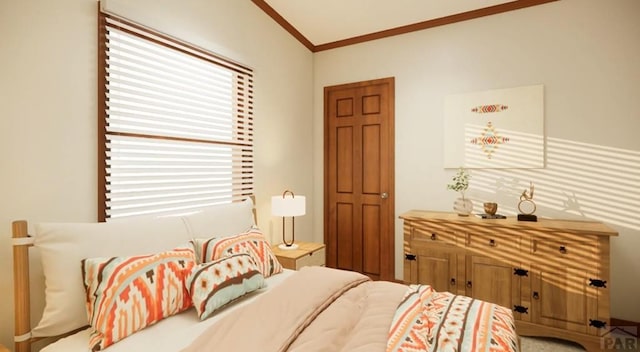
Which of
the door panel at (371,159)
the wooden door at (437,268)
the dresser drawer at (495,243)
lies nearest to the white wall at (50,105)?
the door panel at (371,159)

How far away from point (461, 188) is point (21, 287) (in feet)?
10.4

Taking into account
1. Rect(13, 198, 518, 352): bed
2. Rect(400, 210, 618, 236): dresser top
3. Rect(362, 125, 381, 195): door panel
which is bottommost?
Rect(13, 198, 518, 352): bed

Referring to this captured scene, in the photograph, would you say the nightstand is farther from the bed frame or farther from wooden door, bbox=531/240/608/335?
wooden door, bbox=531/240/608/335

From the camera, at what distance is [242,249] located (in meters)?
2.01

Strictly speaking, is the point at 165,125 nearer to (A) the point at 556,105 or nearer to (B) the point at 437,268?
(B) the point at 437,268

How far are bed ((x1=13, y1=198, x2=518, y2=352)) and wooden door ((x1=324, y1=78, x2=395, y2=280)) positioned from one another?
1852 mm

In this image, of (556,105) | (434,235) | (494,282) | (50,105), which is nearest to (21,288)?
(50,105)

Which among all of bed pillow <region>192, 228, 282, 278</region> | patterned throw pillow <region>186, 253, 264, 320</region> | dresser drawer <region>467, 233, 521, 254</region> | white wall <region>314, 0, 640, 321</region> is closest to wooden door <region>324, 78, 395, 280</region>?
white wall <region>314, 0, 640, 321</region>

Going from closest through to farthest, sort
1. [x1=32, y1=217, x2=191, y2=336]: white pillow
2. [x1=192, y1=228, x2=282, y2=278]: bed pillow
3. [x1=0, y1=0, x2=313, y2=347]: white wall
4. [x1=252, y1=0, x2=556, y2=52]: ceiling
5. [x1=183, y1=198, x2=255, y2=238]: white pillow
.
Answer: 1. [x1=32, y1=217, x2=191, y2=336]: white pillow
2. [x1=0, y1=0, x2=313, y2=347]: white wall
3. [x1=192, y1=228, x2=282, y2=278]: bed pillow
4. [x1=183, y1=198, x2=255, y2=238]: white pillow
5. [x1=252, y1=0, x2=556, y2=52]: ceiling

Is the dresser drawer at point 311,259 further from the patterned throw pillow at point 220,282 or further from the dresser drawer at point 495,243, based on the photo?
the dresser drawer at point 495,243

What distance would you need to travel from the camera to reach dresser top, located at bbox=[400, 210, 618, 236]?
7.68 feet

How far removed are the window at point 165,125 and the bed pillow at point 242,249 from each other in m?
0.56

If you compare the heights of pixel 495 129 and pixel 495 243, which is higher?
pixel 495 129

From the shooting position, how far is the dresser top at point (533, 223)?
234 centimetres
